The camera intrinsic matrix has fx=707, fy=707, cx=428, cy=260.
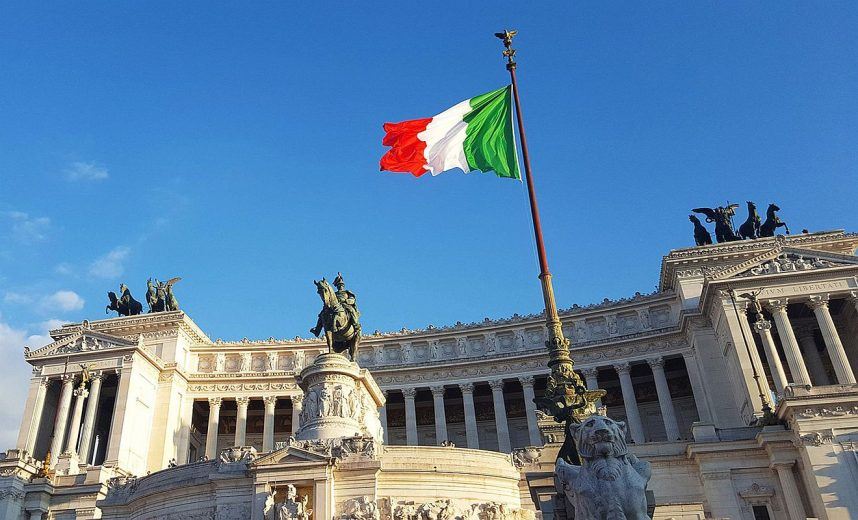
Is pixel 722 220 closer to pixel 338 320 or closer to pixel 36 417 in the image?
pixel 338 320

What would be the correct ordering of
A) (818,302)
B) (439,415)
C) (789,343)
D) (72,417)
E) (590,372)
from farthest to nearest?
1. (439,415)
2. (590,372)
3. (72,417)
4. (818,302)
5. (789,343)

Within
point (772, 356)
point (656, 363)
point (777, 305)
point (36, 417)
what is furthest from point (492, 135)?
point (36, 417)

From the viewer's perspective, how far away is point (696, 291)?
2188 inches

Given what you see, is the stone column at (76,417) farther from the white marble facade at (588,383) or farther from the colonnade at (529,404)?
the colonnade at (529,404)

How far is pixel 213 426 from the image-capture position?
59469 millimetres

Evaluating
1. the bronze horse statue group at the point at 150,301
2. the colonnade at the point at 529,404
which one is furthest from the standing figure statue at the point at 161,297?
the colonnade at the point at 529,404

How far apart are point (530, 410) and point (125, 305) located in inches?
1502

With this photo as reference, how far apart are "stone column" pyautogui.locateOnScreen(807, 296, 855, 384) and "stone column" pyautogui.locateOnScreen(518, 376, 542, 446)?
21.6m

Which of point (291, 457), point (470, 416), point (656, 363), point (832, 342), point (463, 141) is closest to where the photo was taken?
point (463, 141)

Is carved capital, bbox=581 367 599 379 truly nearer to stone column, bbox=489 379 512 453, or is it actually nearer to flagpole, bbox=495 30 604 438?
stone column, bbox=489 379 512 453

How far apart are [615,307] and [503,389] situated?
40.0 ft

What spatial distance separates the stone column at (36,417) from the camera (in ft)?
176

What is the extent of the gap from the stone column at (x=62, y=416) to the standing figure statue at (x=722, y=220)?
177ft

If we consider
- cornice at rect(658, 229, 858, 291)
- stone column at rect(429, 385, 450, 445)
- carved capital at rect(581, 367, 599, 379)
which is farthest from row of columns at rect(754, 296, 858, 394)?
stone column at rect(429, 385, 450, 445)
